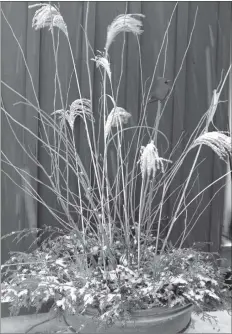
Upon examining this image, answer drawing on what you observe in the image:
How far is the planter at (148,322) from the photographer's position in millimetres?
1793

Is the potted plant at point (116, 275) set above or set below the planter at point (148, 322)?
above

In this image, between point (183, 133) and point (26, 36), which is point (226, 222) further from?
point (26, 36)

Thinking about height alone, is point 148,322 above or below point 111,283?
below

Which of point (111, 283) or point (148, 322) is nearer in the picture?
point (148, 322)

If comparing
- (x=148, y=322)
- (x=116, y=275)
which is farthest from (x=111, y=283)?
(x=148, y=322)

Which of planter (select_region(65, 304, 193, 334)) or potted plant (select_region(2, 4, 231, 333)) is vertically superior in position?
potted plant (select_region(2, 4, 231, 333))

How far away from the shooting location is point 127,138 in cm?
244

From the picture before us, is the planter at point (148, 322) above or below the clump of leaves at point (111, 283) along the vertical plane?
below

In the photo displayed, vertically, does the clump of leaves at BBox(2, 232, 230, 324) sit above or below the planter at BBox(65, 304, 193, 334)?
above

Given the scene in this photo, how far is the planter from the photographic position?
179 centimetres

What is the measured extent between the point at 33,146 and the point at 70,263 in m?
0.56

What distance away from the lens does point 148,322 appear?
1.81 m

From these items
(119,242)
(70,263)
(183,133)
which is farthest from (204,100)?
(70,263)

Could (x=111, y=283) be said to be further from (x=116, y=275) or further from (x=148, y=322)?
(x=148, y=322)
